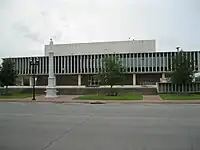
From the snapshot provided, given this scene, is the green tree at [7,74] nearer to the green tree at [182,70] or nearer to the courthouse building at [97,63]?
the green tree at [182,70]

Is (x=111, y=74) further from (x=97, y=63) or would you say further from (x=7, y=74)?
(x=97, y=63)

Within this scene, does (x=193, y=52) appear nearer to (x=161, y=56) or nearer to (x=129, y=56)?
(x=161, y=56)

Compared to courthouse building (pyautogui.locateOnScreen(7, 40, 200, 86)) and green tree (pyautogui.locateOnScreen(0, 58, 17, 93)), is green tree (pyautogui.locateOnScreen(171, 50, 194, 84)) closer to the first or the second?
green tree (pyautogui.locateOnScreen(0, 58, 17, 93))

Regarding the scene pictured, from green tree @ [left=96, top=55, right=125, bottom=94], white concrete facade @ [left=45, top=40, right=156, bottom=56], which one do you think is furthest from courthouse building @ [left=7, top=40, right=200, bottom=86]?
green tree @ [left=96, top=55, right=125, bottom=94]

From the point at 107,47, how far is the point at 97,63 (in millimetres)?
11153

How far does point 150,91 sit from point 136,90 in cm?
271

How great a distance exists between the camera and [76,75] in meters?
81.0

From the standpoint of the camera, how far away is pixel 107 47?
86312 mm

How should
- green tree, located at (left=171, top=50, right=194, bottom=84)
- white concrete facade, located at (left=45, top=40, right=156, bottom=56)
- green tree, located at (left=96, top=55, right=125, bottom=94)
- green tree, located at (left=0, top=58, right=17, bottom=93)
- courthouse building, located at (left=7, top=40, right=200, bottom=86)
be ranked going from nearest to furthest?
green tree, located at (left=171, top=50, right=194, bottom=84) → green tree, located at (left=96, top=55, right=125, bottom=94) → green tree, located at (left=0, top=58, right=17, bottom=93) → courthouse building, located at (left=7, top=40, right=200, bottom=86) → white concrete facade, located at (left=45, top=40, right=156, bottom=56)

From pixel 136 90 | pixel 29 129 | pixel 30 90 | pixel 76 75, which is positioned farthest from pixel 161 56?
pixel 29 129

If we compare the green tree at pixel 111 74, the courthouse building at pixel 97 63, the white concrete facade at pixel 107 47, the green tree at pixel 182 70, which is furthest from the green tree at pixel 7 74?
the white concrete facade at pixel 107 47

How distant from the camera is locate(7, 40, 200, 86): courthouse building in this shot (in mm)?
74875

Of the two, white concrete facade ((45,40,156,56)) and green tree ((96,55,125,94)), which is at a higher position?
white concrete facade ((45,40,156,56))

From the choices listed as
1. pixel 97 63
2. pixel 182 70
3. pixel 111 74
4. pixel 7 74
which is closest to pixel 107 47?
pixel 97 63
